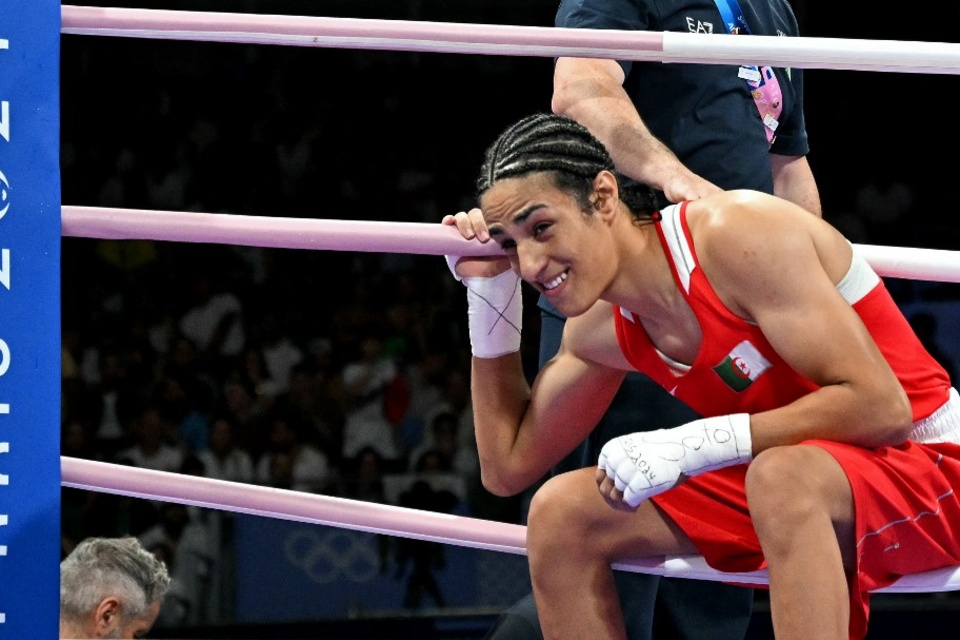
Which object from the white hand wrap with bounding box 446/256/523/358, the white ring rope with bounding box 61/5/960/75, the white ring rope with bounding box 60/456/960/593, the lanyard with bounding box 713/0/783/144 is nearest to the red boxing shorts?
the white ring rope with bounding box 60/456/960/593

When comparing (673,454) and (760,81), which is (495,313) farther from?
(760,81)

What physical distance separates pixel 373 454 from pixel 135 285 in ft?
4.24

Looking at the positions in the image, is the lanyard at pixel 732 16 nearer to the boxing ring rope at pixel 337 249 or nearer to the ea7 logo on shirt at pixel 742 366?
the boxing ring rope at pixel 337 249

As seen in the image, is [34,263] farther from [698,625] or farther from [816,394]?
[698,625]

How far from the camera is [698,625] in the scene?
2.20 metres

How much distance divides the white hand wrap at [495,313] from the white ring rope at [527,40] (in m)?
0.32

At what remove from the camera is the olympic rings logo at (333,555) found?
4520mm

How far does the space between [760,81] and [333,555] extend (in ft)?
9.40

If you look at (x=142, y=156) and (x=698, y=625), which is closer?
(x=698, y=625)

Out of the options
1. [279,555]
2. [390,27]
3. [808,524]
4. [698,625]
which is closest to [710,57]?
[390,27]

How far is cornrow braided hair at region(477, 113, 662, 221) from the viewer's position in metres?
1.62

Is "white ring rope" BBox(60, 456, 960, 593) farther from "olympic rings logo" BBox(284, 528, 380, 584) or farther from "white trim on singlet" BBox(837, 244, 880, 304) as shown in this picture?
"olympic rings logo" BBox(284, 528, 380, 584)

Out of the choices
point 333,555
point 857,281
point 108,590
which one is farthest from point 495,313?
point 333,555

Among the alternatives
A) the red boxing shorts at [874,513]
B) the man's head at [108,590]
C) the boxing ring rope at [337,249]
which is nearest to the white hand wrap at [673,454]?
the red boxing shorts at [874,513]
